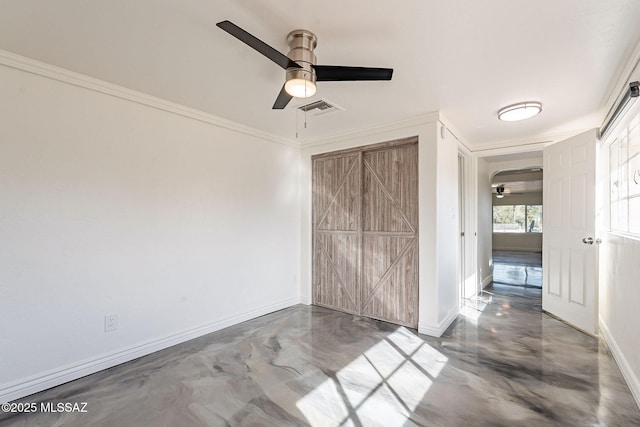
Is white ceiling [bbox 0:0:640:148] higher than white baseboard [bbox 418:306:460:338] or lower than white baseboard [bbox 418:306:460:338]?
higher

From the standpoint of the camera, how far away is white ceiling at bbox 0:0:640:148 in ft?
5.36

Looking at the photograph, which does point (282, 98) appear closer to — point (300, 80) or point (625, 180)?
point (300, 80)

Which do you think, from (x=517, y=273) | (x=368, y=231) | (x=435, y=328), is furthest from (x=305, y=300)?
(x=517, y=273)

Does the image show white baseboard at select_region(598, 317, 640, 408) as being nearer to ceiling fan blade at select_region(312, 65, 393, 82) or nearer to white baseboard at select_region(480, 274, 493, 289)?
white baseboard at select_region(480, 274, 493, 289)

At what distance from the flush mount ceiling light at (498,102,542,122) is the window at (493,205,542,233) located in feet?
34.1

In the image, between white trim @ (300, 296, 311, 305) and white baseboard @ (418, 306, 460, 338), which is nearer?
white baseboard @ (418, 306, 460, 338)

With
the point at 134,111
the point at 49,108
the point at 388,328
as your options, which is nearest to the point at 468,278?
the point at 388,328

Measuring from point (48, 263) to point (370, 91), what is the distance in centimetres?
292

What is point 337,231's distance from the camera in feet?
13.2

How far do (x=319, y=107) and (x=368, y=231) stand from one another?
A: 1.62 metres

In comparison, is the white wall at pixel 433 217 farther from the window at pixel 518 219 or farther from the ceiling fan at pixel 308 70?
the window at pixel 518 219

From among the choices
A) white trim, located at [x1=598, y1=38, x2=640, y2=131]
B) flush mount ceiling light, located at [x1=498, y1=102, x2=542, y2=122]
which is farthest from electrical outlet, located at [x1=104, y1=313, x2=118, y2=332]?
white trim, located at [x1=598, y1=38, x2=640, y2=131]

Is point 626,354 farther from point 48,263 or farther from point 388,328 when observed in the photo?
point 48,263

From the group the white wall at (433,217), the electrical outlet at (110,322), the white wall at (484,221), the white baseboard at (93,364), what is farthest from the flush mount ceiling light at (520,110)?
the electrical outlet at (110,322)
